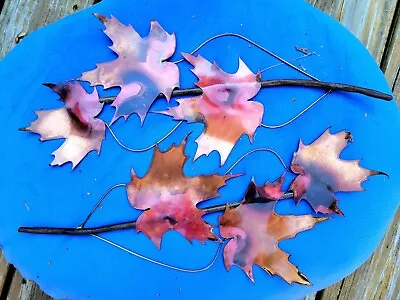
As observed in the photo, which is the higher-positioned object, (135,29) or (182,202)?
(135,29)

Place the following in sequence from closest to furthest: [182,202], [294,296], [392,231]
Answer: [182,202], [294,296], [392,231]

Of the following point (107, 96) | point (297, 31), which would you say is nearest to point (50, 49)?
point (107, 96)

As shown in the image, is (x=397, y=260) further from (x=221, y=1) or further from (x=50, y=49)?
(x=50, y=49)

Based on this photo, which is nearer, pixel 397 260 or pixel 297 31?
pixel 297 31

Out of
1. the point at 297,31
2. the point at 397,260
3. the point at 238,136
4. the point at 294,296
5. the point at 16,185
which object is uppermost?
the point at 297,31

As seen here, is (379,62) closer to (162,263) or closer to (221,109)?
(221,109)

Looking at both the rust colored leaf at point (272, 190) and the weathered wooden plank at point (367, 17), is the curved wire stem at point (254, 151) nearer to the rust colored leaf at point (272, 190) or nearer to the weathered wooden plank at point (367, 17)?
the rust colored leaf at point (272, 190)

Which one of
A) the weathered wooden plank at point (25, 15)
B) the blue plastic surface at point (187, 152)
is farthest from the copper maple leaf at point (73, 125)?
the weathered wooden plank at point (25, 15)

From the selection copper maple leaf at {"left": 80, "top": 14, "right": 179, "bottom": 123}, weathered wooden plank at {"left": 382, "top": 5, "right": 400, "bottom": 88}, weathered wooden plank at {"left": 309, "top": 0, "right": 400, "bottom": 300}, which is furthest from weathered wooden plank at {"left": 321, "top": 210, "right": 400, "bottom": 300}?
copper maple leaf at {"left": 80, "top": 14, "right": 179, "bottom": 123}
